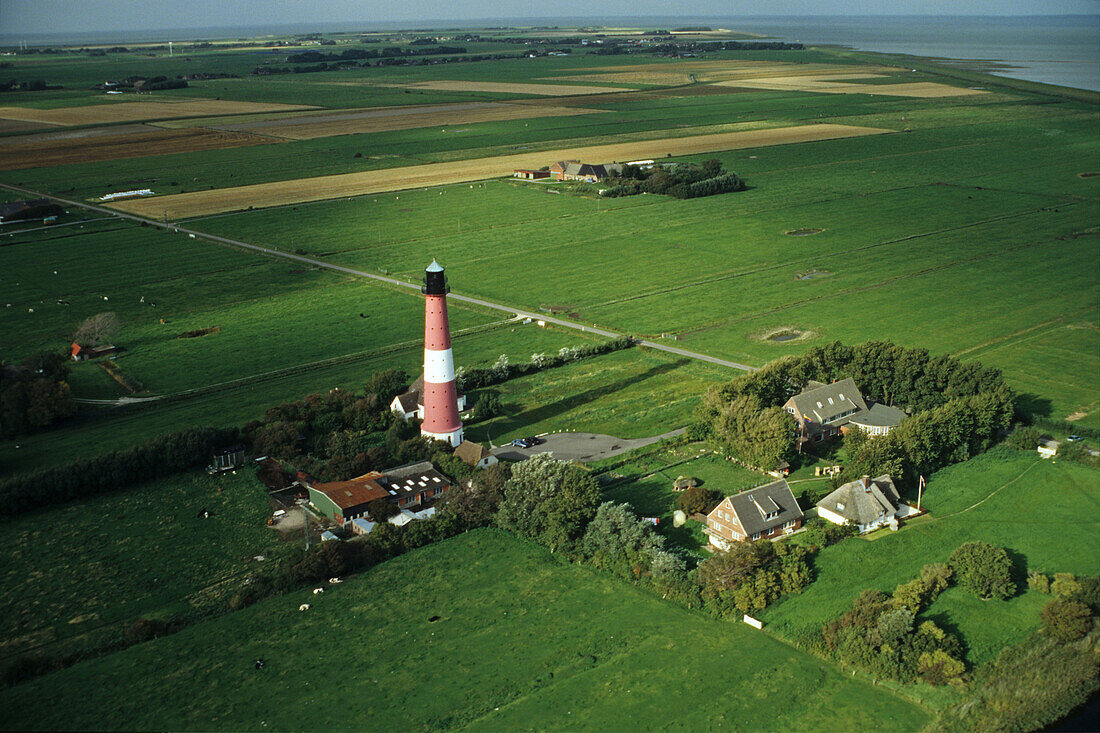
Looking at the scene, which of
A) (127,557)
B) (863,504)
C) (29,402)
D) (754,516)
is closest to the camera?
(127,557)

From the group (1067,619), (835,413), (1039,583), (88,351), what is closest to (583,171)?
(88,351)

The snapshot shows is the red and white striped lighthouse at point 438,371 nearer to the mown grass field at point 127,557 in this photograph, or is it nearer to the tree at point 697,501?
the mown grass field at point 127,557

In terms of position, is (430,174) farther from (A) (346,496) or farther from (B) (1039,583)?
A: (B) (1039,583)

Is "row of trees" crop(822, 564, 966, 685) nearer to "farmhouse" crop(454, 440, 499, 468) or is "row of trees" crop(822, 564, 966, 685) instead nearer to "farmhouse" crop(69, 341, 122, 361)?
"farmhouse" crop(454, 440, 499, 468)

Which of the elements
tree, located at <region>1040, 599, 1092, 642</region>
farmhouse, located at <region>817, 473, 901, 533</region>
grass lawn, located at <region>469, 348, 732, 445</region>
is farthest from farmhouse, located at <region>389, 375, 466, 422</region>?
tree, located at <region>1040, 599, 1092, 642</region>

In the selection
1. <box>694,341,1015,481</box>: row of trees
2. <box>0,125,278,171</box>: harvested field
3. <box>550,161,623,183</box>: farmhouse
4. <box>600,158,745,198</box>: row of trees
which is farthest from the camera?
<box>0,125,278,171</box>: harvested field

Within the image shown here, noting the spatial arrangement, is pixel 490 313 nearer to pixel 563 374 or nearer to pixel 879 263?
pixel 563 374

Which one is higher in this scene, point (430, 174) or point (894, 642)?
point (430, 174)
